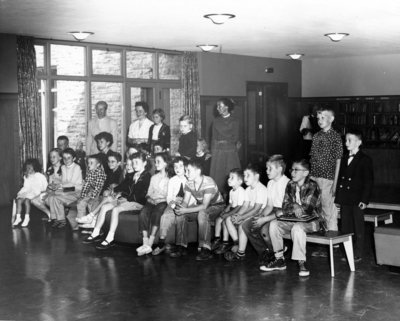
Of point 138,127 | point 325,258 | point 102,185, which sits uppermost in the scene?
point 138,127

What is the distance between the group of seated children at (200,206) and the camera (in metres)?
6.75

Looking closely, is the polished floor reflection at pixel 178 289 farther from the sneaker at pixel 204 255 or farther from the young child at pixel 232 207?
the young child at pixel 232 207

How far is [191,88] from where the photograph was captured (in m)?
13.4

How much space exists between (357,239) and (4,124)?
6.02m

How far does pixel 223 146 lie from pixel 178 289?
476 cm

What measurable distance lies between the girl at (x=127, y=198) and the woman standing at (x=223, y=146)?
7.41 ft

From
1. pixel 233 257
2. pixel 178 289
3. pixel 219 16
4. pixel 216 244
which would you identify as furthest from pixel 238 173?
pixel 219 16

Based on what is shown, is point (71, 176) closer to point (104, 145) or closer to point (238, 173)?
point (104, 145)

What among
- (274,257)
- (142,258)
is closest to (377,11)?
→ (274,257)

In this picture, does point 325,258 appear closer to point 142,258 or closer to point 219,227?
point 219,227

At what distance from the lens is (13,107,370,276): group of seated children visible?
675 centimetres

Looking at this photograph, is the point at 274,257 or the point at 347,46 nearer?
the point at 274,257

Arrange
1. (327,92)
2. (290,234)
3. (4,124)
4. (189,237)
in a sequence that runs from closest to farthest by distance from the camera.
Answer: (290,234) → (189,237) → (4,124) → (327,92)

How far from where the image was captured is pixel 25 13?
27.1ft
